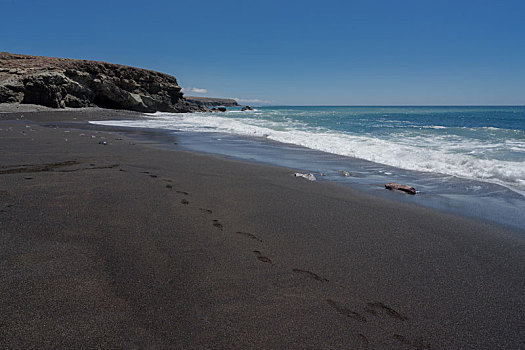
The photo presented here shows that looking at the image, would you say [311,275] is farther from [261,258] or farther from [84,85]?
[84,85]

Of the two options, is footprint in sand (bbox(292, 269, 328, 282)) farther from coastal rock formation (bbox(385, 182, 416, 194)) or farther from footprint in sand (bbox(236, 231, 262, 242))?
coastal rock formation (bbox(385, 182, 416, 194))

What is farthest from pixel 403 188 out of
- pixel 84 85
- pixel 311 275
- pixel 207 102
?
pixel 207 102

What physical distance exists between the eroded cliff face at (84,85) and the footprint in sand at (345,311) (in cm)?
3040

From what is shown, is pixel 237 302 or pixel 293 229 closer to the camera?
pixel 237 302

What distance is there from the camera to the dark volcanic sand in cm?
160

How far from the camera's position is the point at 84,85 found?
30609mm

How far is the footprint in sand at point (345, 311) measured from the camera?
5.82ft

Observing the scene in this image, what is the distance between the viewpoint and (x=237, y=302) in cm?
184

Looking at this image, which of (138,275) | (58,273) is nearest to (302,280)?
(138,275)

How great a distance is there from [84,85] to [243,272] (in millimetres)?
35416

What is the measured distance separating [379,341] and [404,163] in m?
6.57

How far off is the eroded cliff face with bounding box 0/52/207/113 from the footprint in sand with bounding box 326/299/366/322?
30.4 metres

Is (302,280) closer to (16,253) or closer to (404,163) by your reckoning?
(16,253)

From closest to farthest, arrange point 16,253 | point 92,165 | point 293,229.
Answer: point 16,253 → point 293,229 → point 92,165
